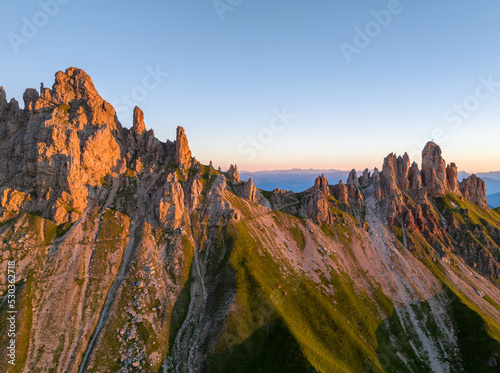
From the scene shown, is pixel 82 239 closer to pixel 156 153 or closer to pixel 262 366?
pixel 156 153

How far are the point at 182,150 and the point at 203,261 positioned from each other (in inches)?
3409

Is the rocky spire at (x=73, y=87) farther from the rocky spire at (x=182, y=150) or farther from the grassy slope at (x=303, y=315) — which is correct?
the grassy slope at (x=303, y=315)

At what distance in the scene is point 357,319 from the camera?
114 metres

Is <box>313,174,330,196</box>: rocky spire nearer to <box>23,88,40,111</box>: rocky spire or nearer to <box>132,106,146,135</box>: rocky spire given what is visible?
<box>132,106,146,135</box>: rocky spire

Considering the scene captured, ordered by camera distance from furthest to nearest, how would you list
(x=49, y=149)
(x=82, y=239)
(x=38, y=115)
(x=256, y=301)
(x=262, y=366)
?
(x=38, y=115)
(x=49, y=149)
(x=82, y=239)
(x=256, y=301)
(x=262, y=366)

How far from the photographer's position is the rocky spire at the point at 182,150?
185000 millimetres

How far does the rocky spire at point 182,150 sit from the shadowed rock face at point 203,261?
1115mm

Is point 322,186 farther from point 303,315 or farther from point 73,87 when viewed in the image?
point 73,87

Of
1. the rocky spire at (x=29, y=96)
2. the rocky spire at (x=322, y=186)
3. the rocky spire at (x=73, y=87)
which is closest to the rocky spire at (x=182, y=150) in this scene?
the rocky spire at (x=73, y=87)

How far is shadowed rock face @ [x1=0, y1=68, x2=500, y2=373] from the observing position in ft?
308

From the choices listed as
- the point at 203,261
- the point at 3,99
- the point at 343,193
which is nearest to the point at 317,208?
the point at 343,193

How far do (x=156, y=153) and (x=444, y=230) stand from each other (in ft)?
695

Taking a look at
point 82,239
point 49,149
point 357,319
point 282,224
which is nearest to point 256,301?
point 357,319

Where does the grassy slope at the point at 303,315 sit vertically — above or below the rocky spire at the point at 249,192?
below
